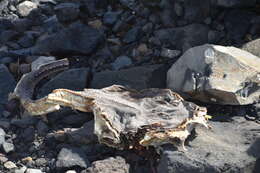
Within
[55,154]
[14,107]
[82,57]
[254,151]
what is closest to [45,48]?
[82,57]

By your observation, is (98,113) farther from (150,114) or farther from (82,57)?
(82,57)

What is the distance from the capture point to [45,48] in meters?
5.48

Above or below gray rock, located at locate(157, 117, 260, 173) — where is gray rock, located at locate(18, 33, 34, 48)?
above

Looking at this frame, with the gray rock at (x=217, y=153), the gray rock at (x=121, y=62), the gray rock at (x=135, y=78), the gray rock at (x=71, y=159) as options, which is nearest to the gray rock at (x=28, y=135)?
the gray rock at (x=71, y=159)

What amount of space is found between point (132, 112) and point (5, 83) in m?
1.66

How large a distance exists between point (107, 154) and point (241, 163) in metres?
1.15

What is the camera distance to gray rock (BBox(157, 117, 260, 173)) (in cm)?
371

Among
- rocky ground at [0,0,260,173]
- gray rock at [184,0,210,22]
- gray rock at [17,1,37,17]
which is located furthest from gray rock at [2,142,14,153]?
gray rock at [184,0,210,22]

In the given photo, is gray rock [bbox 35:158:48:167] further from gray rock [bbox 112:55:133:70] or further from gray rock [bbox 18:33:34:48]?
gray rock [bbox 18:33:34:48]

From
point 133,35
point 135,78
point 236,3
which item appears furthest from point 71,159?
point 236,3

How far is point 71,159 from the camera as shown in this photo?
4035 mm

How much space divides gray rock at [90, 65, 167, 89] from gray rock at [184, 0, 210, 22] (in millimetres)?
840

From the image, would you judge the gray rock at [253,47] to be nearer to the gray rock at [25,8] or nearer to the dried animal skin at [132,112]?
the dried animal skin at [132,112]

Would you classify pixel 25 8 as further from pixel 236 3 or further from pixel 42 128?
pixel 236 3
